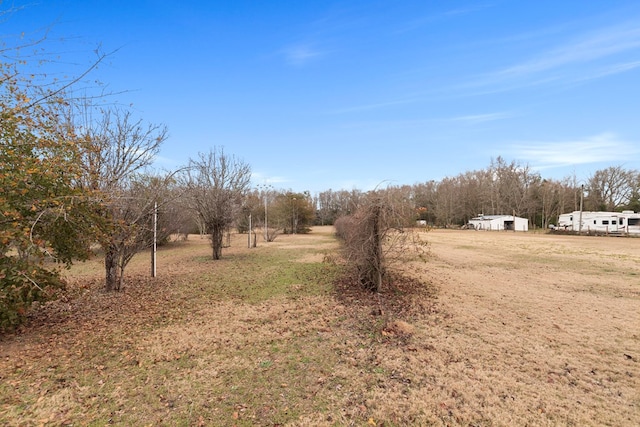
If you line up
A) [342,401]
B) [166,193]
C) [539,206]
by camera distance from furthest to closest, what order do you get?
[539,206] < [166,193] < [342,401]

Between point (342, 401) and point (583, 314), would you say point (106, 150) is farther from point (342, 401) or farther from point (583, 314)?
point (583, 314)

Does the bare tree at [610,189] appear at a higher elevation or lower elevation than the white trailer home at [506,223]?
higher

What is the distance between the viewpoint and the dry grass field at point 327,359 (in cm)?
282

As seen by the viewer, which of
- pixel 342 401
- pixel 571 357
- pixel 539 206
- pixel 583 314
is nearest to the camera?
pixel 342 401

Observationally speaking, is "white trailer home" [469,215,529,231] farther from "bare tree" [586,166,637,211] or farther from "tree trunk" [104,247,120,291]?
"tree trunk" [104,247,120,291]

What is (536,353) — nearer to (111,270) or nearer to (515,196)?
(111,270)

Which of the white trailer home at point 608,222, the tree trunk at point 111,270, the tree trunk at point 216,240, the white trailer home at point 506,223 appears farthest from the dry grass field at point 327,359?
the white trailer home at point 506,223

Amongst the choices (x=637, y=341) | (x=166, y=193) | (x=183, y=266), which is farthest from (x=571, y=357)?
(x=183, y=266)

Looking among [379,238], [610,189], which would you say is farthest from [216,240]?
[610,189]

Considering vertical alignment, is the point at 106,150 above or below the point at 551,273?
above

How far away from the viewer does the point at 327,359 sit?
12.8 feet

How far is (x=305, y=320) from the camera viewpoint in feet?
17.8

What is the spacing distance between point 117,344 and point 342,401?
10.8 feet

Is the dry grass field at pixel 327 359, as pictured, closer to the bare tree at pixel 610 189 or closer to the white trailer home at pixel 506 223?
the white trailer home at pixel 506 223
